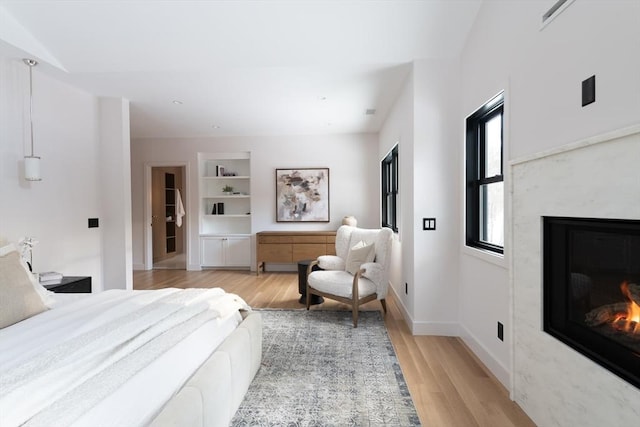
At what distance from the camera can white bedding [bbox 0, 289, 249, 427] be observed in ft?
2.88

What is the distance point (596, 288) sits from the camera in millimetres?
1339

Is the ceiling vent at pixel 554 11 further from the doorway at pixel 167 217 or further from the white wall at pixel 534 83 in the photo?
the doorway at pixel 167 217

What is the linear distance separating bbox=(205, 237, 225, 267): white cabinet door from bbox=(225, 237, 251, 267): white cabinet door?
122mm

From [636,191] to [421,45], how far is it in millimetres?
2202

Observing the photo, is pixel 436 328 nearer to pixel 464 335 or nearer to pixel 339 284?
pixel 464 335

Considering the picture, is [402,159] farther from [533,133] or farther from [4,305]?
[4,305]

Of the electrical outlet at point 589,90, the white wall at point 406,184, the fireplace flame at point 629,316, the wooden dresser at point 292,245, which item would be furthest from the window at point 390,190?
the fireplace flame at point 629,316

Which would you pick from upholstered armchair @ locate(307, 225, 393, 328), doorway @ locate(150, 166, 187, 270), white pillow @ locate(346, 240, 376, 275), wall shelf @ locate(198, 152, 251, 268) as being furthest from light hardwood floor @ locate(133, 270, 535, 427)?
doorway @ locate(150, 166, 187, 270)

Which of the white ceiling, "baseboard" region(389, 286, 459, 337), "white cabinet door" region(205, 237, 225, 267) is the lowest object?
"baseboard" region(389, 286, 459, 337)

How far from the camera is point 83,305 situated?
179cm

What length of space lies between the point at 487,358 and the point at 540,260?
3.43 feet

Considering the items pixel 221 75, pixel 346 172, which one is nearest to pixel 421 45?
pixel 221 75

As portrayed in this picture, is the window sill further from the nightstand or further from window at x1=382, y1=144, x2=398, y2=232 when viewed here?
the nightstand

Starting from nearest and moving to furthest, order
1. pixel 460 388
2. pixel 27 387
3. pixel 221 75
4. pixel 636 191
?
pixel 27 387, pixel 636 191, pixel 460 388, pixel 221 75
